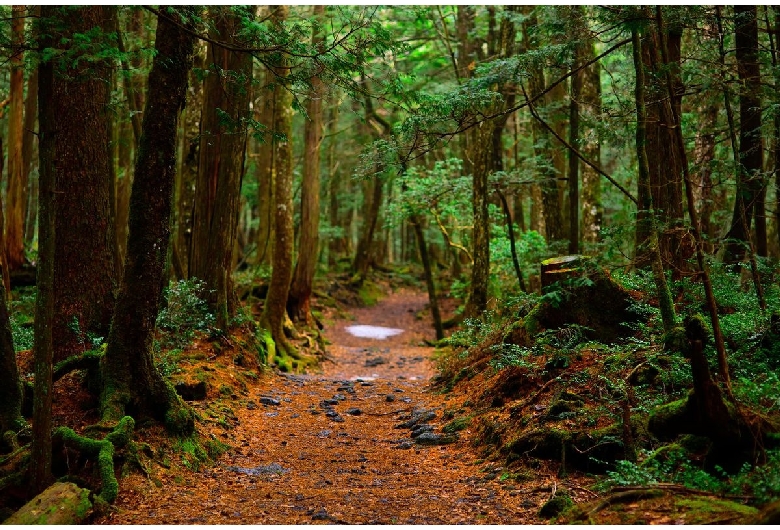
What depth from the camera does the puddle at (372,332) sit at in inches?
828

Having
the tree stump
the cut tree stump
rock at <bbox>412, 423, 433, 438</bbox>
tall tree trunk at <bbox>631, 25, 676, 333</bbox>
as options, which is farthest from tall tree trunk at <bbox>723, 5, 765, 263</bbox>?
the cut tree stump

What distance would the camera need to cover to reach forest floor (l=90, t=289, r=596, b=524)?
203 inches

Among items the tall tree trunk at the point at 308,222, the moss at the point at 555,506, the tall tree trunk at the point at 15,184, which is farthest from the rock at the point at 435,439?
the tall tree trunk at the point at 15,184

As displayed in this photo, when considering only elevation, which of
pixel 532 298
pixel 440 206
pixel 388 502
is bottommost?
pixel 388 502

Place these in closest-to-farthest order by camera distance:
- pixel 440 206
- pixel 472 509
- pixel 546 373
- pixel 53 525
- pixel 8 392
Answer: pixel 53 525 < pixel 472 509 < pixel 8 392 < pixel 546 373 < pixel 440 206

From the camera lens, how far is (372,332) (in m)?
21.7

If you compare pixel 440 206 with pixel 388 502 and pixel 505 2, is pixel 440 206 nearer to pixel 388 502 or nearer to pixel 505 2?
pixel 505 2

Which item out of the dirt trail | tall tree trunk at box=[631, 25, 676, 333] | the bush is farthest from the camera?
the bush

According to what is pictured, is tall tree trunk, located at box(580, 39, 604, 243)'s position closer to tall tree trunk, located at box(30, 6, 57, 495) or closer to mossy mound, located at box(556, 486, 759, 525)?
mossy mound, located at box(556, 486, 759, 525)

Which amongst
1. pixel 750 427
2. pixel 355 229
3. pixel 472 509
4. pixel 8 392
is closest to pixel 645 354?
pixel 750 427

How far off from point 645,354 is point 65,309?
6.91 meters

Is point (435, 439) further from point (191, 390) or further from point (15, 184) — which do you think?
point (15, 184)

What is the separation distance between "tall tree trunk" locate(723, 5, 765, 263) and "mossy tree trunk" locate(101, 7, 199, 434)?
666 cm

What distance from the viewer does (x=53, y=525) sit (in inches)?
180
